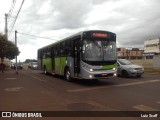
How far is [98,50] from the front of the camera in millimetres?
15820

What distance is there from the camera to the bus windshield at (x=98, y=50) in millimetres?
15570

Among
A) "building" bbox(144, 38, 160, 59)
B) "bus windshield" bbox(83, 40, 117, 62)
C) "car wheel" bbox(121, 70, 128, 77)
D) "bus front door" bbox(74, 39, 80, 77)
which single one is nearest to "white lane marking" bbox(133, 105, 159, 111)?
"bus windshield" bbox(83, 40, 117, 62)

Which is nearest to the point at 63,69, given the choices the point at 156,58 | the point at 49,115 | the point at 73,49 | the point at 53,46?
the point at 73,49

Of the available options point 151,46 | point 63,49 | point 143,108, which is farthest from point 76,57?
point 151,46

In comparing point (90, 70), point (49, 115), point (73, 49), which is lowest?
point (49, 115)

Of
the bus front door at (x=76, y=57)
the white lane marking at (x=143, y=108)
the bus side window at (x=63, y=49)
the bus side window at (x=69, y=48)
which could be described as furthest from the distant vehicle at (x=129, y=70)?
the white lane marking at (x=143, y=108)

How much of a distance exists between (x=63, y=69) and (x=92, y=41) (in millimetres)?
4919

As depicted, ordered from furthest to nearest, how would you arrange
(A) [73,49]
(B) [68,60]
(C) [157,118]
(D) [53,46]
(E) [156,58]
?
(E) [156,58] → (D) [53,46] → (B) [68,60] → (A) [73,49] → (C) [157,118]

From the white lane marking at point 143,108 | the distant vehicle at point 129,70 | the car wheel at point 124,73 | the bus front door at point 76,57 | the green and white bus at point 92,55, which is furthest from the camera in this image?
the car wheel at point 124,73

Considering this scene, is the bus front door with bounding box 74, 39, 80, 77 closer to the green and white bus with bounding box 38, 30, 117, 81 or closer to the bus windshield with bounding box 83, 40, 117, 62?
the green and white bus with bounding box 38, 30, 117, 81

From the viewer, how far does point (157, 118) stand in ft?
24.5

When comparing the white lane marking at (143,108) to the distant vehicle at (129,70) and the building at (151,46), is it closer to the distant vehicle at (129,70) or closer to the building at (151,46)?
the distant vehicle at (129,70)

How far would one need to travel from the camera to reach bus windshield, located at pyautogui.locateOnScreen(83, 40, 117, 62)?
15.6m

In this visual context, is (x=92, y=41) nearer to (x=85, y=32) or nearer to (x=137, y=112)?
(x=85, y=32)
